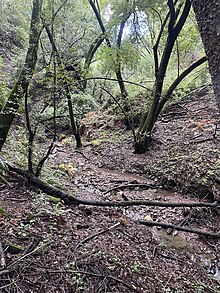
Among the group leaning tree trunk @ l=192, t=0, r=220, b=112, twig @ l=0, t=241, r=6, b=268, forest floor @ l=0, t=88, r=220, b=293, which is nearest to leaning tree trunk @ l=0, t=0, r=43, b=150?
forest floor @ l=0, t=88, r=220, b=293

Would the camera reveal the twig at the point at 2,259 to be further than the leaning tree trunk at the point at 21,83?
No

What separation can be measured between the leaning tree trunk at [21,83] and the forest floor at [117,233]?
459 mm

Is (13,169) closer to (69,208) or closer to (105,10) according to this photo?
(69,208)

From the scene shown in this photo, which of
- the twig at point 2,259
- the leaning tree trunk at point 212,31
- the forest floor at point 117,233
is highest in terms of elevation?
the leaning tree trunk at point 212,31

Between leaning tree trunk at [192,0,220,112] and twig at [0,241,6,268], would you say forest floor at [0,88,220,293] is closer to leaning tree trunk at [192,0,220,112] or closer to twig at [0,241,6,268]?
twig at [0,241,6,268]

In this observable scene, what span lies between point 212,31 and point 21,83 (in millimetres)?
3375

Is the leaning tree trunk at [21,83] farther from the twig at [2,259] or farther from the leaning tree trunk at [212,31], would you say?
the leaning tree trunk at [212,31]

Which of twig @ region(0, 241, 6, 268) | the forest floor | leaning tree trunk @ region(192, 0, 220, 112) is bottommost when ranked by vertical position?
the forest floor

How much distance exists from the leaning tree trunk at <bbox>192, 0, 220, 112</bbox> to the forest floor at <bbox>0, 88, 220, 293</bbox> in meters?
1.89

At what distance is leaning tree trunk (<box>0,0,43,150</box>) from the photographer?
4074 millimetres

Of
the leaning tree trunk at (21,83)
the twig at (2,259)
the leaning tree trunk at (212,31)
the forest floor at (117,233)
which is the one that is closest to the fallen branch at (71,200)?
the forest floor at (117,233)

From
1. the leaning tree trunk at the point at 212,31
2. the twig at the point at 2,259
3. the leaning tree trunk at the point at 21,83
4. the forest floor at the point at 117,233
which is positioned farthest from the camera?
the leaning tree trunk at the point at 21,83

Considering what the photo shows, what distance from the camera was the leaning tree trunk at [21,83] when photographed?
13.4ft

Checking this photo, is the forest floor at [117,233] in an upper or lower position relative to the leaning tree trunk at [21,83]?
lower
